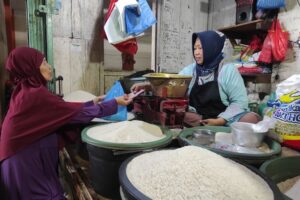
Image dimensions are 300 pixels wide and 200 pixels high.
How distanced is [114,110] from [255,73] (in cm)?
185

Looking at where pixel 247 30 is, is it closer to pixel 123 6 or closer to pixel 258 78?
pixel 258 78

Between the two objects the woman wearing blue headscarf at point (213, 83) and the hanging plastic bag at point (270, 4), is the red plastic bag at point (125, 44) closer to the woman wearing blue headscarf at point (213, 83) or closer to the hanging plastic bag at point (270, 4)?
the woman wearing blue headscarf at point (213, 83)

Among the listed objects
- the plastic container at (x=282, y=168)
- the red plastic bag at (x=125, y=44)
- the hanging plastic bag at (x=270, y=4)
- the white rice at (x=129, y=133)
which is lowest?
the plastic container at (x=282, y=168)

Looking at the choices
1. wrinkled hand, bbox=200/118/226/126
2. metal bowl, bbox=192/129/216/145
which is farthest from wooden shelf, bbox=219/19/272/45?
metal bowl, bbox=192/129/216/145

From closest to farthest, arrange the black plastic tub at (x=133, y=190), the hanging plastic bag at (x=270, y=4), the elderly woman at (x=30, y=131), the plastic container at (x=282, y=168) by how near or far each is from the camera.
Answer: the black plastic tub at (x=133, y=190), the plastic container at (x=282, y=168), the elderly woman at (x=30, y=131), the hanging plastic bag at (x=270, y=4)

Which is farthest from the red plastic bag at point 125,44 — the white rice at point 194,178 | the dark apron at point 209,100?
the white rice at point 194,178

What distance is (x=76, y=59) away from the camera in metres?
2.62

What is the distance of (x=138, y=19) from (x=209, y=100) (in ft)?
3.62

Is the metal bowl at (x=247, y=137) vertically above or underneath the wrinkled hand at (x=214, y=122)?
above

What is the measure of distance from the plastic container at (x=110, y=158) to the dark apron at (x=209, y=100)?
0.98m

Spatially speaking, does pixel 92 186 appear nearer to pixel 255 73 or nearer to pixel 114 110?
pixel 114 110

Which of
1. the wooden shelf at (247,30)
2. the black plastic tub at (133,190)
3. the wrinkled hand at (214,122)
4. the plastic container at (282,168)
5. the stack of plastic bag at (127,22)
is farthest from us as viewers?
the wooden shelf at (247,30)

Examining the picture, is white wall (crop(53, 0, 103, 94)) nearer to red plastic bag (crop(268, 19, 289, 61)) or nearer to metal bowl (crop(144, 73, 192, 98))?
metal bowl (crop(144, 73, 192, 98))

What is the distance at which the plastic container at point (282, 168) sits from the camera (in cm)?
84
